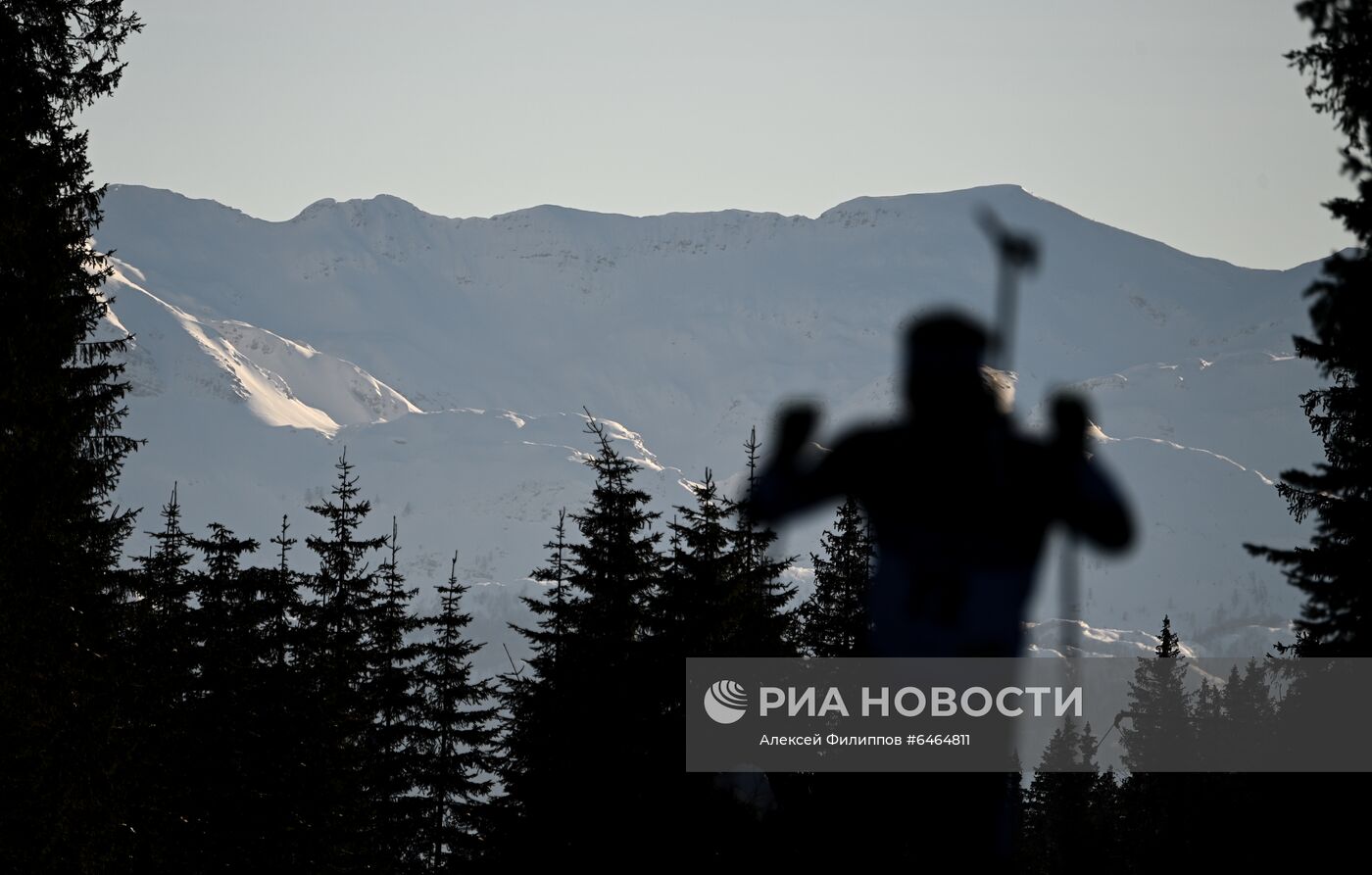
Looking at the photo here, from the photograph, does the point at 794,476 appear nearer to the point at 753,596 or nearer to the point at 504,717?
the point at 753,596

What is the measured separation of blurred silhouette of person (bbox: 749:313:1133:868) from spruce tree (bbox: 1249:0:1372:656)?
11.1 ft

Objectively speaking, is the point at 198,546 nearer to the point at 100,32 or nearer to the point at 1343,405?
Answer: the point at 100,32

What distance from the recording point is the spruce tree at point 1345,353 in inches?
352

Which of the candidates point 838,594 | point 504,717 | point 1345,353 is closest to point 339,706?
point 504,717

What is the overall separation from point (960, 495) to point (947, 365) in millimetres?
474

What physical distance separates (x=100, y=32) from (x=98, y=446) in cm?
534

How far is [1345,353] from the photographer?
37.3ft

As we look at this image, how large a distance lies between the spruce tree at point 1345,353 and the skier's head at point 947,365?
3.55 meters

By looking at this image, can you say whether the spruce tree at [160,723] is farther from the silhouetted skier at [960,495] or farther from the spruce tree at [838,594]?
the silhouetted skier at [960,495]

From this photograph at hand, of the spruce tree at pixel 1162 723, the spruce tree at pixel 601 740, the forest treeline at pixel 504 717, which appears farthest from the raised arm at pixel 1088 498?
the spruce tree at pixel 1162 723

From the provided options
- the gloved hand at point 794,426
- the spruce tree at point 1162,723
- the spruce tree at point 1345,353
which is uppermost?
the spruce tree at point 1162,723

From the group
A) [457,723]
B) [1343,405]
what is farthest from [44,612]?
[457,723]

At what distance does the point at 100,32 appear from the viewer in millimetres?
21000

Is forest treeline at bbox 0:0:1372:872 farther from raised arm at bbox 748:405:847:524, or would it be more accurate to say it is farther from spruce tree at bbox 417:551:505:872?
spruce tree at bbox 417:551:505:872
